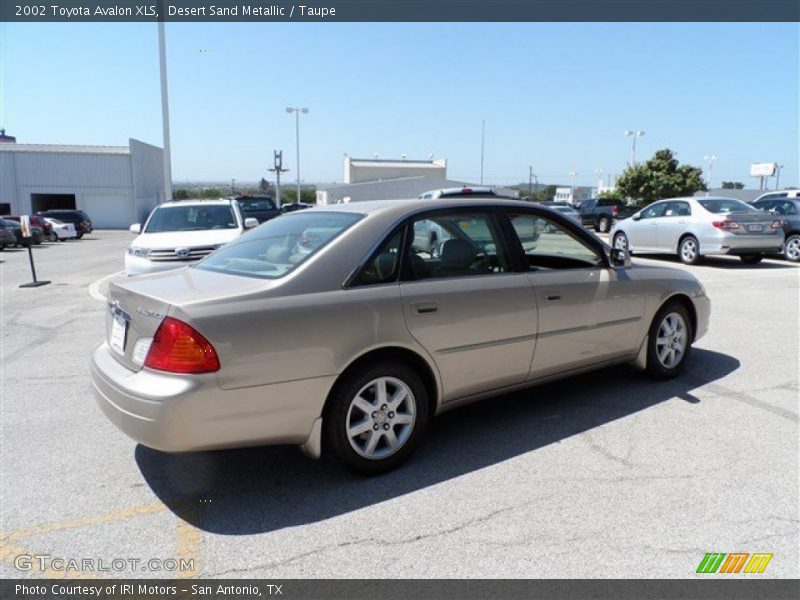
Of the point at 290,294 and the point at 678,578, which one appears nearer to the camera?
the point at 678,578

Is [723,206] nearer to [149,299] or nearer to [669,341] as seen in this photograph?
[669,341]

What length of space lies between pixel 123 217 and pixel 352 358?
49368 millimetres

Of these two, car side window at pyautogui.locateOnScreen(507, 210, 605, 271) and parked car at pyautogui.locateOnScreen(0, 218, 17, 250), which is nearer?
car side window at pyautogui.locateOnScreen(507, 210, 605, 271)

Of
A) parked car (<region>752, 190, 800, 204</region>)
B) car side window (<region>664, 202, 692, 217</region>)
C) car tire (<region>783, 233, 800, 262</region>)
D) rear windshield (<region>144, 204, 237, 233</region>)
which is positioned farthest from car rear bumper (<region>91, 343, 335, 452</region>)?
parked car (<region>752, 190, 800, 204</region>)

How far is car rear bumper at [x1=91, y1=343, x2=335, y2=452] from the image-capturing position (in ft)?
9.59

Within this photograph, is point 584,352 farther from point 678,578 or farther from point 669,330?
point 678,578

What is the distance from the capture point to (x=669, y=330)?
16.8ft

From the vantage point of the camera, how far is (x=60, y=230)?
31094 millimetres

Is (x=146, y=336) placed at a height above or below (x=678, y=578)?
above

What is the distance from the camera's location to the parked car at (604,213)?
98.5 feet

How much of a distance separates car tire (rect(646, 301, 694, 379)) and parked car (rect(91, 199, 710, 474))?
0.36 m

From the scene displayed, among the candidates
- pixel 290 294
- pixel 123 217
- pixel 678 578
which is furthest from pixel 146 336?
pixel 123 217

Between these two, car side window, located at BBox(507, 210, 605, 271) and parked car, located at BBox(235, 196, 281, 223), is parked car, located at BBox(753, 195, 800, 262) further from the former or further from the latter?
parked car, located at BBox(235, 196, 281, 223)
